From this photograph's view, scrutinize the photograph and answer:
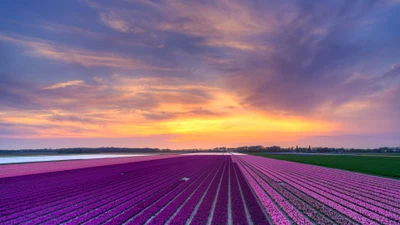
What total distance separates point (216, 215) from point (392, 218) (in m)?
8.25

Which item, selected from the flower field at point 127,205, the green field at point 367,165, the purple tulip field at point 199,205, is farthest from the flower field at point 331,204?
the green field at point 367,165

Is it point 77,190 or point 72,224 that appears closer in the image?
point 72,224

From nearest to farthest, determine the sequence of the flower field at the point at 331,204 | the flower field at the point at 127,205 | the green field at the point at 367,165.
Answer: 1. the flower field at the point at 127,205
2. the flower field at the point at 331,204
3. the green field at the point at 367,165

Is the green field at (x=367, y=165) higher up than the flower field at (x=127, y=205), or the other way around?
the green field at (x=367, y=165)

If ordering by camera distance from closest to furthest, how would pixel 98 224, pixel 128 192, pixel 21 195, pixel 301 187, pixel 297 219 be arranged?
pixel 98 224, pixel 297 219, pixel 21 195, pixel 128 192, pixel 301 187

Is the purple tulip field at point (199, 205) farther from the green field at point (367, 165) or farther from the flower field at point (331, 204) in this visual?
the green field at point (367, 165)

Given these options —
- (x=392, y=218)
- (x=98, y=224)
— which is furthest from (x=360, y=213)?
(x=98, y=224)

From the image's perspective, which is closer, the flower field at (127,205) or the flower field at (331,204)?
the flower field at (127,205)

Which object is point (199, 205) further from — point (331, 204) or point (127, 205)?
point (331, 204)

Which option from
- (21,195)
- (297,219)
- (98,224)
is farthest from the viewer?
(21,195)

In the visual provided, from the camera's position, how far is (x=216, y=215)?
1173cm

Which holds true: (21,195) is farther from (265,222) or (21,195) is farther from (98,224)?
(265,222)

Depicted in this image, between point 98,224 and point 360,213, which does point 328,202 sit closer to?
point 360,213

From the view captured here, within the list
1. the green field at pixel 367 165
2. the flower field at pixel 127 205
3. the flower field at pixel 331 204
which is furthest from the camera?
the green field at pixel 367 165
